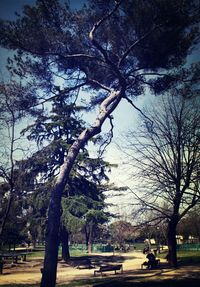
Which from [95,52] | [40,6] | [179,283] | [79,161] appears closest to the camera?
[40,6]

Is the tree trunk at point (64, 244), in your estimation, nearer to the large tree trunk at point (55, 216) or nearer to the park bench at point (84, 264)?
the park bench at point (84, 264)

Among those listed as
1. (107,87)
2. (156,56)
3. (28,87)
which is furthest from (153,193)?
(28,87)

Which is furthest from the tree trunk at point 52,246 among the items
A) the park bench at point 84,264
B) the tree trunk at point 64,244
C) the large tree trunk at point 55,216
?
the tree trunk at point 64,244

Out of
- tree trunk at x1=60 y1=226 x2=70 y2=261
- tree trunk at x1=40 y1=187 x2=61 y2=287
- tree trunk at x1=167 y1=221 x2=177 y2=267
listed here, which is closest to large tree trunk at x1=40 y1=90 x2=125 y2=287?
tree trunk at x1=40 y1=187 x2=61 y2=287

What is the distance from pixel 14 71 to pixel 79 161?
14401mm

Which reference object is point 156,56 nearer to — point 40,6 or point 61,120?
point 40,6

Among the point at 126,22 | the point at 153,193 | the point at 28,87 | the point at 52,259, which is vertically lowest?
the point at 52,259

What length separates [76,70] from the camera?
12.7 meters

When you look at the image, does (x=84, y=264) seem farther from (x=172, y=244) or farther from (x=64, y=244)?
(x=172, y=244)

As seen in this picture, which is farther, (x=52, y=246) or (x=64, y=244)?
(x=64, y=244)

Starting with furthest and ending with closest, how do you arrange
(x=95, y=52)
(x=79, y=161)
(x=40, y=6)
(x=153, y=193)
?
1. (x=79, y=161)
2. (x=153, y=193)
3. (x=95, y=52)
4. (x=40, y=6)

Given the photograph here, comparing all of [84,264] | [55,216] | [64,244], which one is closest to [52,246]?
[55,216]

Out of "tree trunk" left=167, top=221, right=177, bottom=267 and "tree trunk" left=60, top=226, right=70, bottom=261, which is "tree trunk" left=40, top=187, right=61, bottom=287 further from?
"tree trunk" left=60, top=226, right=70, bottom=261

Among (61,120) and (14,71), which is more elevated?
(61,120)
